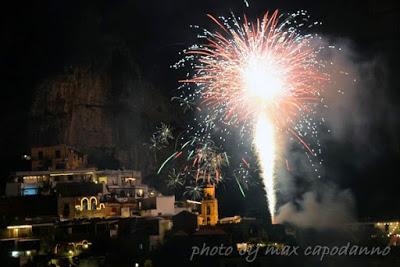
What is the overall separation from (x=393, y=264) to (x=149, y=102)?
20.0m

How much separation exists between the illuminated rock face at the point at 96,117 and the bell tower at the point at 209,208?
6.80 m

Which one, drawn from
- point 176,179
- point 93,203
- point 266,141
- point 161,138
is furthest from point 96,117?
point 266,141

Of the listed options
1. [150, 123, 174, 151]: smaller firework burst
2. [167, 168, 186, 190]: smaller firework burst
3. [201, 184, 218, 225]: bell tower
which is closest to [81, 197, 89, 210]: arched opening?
[201, 184, 218, 225]: bell tower

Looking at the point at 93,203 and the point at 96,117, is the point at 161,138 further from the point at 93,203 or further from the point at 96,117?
the point at 93,203

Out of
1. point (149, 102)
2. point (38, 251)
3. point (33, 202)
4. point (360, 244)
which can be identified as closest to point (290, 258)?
point (360, 244)

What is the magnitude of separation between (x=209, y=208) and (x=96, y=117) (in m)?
10.3

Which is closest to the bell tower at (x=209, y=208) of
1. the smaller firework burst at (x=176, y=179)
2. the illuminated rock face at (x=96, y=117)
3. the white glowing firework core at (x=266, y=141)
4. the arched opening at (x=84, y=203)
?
the white glowing firework core at (x=266, y=141)

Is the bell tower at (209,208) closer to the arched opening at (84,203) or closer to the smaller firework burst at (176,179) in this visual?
the smaller firework burst at (176,179)

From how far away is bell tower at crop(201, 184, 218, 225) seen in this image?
27.7m

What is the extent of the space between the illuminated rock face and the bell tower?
6.80 meters

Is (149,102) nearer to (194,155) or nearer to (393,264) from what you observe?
(194,155)

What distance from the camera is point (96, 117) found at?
34.3m

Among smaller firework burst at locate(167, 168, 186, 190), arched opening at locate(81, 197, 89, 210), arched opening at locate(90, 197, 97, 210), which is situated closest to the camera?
arched opening at locate(81, 197, 89, 210)

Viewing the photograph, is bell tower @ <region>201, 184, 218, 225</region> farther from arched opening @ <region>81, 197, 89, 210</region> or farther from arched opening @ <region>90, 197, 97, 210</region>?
arched opening @ <region>81, 197, 89, 210</region>
